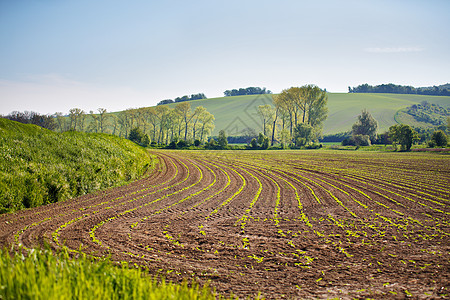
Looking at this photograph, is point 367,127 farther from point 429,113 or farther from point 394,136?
point 429,113

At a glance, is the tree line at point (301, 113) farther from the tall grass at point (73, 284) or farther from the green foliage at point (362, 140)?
the tall grass at point (73, 284)

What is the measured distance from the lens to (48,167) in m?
11.0

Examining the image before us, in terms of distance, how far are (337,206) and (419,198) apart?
15.9ft

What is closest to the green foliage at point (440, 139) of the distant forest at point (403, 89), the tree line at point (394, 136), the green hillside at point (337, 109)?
the tree line at point (394, 136)

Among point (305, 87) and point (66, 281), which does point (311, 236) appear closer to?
point (66, 281)

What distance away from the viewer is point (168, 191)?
13.7 meters

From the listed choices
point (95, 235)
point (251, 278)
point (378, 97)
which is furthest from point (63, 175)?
point (378, 97)

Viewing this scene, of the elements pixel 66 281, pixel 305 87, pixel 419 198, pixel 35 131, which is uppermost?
pixel 305 87

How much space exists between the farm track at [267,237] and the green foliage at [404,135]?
45390 millimetres

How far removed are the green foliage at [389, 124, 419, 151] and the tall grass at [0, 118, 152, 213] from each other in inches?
2114

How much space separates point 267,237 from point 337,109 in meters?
128

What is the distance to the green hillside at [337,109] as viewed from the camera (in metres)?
104

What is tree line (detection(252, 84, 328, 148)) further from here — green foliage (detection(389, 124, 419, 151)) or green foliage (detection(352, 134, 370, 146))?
green foliage (detection(389, 124, 419, 151))

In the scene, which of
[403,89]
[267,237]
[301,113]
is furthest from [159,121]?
[403,89]
